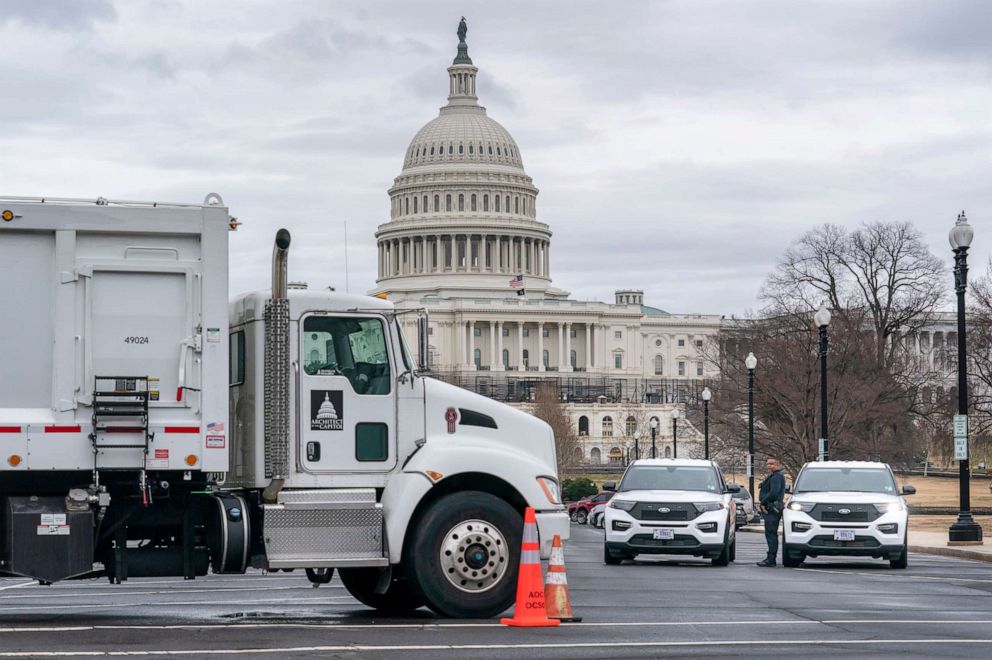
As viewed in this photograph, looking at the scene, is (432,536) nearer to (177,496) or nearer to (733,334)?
(177,496)

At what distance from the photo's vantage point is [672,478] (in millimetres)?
29031

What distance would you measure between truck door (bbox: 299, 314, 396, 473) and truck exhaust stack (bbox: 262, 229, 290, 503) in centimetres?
21

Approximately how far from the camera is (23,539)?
48.3 feet

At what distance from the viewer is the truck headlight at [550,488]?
53.2 ft

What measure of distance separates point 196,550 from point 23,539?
1.49 m

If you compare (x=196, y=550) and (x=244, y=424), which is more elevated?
(x=244, y=424)

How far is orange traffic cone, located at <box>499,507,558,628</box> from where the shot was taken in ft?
50.0

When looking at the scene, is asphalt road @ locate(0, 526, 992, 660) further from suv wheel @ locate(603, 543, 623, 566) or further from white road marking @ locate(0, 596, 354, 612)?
suv wheel @ locate(603, 543, 623, 566)

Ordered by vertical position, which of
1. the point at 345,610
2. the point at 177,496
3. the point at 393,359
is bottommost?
the point at 345,610

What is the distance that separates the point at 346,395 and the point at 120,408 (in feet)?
6.59

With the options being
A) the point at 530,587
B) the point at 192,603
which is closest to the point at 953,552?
the point at 192,603

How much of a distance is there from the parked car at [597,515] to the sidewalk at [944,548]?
16072mm

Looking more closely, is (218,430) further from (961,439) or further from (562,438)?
(562,438)

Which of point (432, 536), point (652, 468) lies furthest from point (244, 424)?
point (652, 468)
